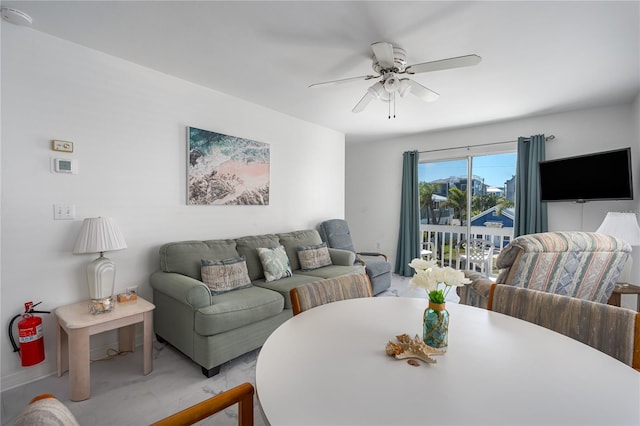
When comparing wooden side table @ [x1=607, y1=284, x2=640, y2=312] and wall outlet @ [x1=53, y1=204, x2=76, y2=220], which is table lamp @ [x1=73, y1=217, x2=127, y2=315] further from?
wooden side table @ [x1=607, y1=284, x2=640, y2=312]

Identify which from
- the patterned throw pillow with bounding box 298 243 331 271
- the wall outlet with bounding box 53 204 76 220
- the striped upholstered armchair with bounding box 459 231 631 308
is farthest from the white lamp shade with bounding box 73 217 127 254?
the striped upholstered armchair with bounding box 459 231 631 308

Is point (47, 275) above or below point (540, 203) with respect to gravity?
below

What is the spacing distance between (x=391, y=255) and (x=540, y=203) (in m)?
2.44

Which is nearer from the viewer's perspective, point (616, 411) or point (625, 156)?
point (616, 411)

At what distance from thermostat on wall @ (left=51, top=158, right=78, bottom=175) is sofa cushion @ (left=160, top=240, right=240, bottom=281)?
912 mm

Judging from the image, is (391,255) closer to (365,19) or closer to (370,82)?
(370,82)

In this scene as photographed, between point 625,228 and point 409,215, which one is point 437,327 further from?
point 409,215

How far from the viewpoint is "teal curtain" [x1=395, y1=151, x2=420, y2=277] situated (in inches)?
200

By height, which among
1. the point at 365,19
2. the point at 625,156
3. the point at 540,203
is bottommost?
the point at 540,203

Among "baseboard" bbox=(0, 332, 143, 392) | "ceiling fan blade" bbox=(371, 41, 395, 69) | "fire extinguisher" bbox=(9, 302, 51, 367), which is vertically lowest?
"baseboard" bbox=(0, 332, 143, 392)

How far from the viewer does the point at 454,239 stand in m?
5.07

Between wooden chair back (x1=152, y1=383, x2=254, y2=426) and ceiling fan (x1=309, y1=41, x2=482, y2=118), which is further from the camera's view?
ceiling fan (x1=309, y1=41, x2=482, y2=118)

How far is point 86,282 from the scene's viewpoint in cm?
234

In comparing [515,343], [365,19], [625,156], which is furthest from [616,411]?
[625,156]
